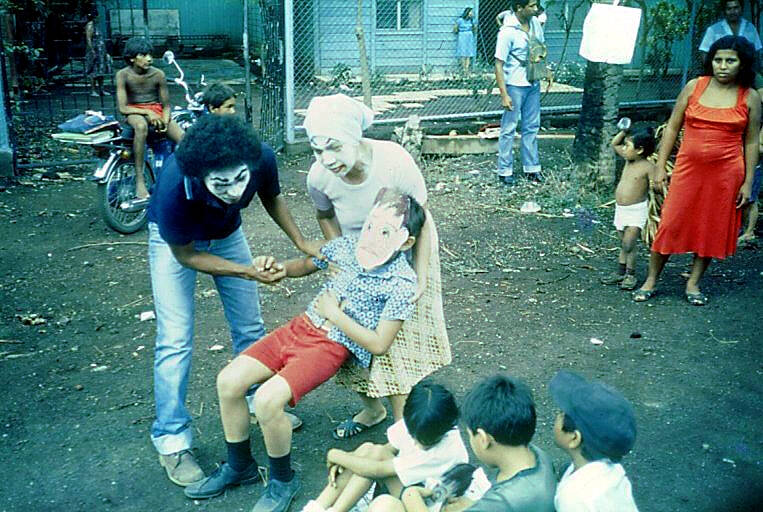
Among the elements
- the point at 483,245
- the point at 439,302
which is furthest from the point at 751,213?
the point at 439,302

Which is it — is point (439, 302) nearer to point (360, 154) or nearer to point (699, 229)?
point (360, 154)

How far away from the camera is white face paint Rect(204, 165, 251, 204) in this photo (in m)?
3.04

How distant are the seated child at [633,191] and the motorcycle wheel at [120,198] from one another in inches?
155

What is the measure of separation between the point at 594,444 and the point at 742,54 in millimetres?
3446

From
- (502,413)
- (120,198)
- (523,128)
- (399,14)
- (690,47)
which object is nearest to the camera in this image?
(502,413)

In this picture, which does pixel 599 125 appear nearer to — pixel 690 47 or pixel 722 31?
pixel 722 31

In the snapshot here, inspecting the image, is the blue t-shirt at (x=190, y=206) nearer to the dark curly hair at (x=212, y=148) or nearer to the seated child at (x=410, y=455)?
the dark curly hair at (x=212, y=148)

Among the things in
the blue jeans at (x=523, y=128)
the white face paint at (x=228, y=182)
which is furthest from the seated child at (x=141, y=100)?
the white face paint at (x=228, y=182)

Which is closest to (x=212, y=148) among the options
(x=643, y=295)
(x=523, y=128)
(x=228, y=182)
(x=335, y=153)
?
(x=228, y=182)

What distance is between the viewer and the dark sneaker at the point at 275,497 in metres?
3.17

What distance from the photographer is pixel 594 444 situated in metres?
2.42

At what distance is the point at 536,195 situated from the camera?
7895 millimetres

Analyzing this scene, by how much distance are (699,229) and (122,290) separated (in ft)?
13.5

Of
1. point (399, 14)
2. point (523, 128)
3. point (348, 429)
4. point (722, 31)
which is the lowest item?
point (348, 429)
